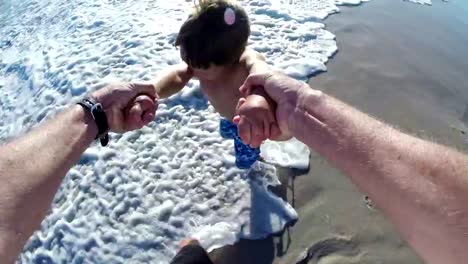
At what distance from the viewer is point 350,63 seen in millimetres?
5648

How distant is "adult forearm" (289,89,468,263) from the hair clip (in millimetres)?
1350

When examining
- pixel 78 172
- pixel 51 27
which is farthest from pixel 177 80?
pixel 51 27

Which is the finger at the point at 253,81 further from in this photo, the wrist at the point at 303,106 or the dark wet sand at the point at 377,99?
the dark wet sand at the point at 377,99

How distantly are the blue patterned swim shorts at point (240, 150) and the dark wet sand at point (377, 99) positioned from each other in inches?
15.1

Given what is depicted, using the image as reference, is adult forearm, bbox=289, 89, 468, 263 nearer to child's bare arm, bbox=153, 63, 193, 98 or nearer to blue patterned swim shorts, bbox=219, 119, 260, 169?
blue patterned swim shorts, bbox=219, 119, 260, 169

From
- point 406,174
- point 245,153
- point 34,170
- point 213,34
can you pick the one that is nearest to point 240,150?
point 245,153

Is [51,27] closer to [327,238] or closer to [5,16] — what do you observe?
[5,16]

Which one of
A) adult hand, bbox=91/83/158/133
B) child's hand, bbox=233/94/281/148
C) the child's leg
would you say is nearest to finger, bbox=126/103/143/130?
adult hand, bbox=91/83/158/133

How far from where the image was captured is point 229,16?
3.52 m

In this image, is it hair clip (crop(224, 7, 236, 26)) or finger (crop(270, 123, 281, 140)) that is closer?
finger (crop(270, 123, 281, 140))

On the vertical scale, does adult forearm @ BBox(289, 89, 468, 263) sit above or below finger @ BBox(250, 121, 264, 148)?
above

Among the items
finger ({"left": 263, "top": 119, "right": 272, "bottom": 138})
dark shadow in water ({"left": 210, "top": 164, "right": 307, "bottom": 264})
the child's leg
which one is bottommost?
dark shadow in water ({"left": 210, "top": 164, "right": 307, "bottom": 264})

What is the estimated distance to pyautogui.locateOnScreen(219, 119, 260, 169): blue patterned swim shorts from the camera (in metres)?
3.89

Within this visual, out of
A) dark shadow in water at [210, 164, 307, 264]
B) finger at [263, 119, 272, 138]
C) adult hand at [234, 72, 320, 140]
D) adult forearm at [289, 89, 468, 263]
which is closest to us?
adult forearm at [289, 89, 468, 263]
